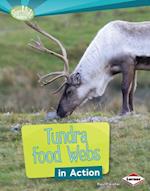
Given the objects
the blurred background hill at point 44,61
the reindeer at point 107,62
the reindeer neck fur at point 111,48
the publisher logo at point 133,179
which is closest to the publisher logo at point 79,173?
the publisher logo at point 133,179

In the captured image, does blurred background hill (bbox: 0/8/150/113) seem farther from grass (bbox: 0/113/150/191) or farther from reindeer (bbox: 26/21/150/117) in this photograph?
grass (bbox: 0/113/150/191)

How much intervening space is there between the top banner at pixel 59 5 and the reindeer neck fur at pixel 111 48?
50.5 inches

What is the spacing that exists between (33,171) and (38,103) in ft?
28.2

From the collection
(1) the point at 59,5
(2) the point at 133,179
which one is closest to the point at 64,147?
(2) the point at 133,179

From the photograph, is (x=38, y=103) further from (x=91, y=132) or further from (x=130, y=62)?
(x=91, y=132)

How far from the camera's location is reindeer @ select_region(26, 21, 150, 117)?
43.3ft

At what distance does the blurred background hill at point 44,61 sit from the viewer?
62.8 ft

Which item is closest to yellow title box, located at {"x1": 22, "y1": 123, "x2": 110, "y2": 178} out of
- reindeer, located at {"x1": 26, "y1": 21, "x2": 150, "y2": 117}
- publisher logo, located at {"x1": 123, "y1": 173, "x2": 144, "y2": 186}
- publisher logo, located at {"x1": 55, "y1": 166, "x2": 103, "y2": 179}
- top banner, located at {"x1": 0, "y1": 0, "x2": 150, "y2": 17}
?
publisher logo, located at {"x1": 55, "y1": 166, "x2": 103, "y2": 179}

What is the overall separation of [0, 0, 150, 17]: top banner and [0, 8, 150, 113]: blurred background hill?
11.8ft

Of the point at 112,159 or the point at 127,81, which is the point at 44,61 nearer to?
the point at 127,81

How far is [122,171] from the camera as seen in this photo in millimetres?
10836

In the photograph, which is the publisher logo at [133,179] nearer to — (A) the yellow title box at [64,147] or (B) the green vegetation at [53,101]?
(B) the green vegetation at [53,101]

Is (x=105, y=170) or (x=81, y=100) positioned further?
(x=81, y=100)

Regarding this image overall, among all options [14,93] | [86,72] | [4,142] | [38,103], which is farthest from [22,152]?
[14,93]
